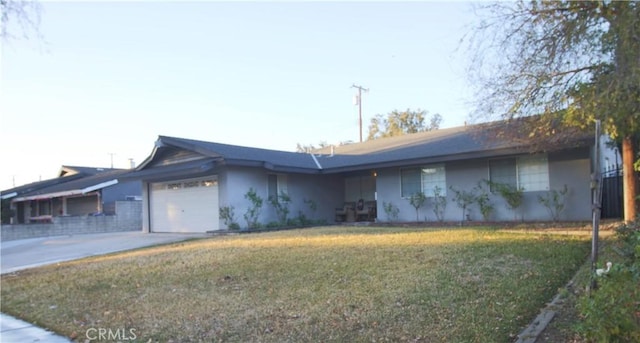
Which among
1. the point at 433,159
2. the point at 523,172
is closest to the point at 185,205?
the point at 433,159

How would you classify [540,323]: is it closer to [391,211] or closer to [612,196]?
[391,211]

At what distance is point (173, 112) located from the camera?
2117 centimetres

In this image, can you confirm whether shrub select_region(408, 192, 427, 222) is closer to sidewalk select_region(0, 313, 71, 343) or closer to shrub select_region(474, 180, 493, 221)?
shrub select_region(474, 180, 493, 221)

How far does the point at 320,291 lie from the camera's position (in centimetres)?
612

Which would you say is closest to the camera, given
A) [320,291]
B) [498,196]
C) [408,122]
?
[320,291]

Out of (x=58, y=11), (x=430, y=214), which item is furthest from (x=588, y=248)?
(x=58, y=11)

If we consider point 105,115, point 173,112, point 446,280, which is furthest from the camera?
point 173,112

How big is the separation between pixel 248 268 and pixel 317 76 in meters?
14.9

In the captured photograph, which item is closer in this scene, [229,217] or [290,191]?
[229,217]

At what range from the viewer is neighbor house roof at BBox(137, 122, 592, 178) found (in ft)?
46.6

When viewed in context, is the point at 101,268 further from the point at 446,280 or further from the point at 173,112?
the point at 173,112

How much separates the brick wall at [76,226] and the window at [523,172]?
790 inches

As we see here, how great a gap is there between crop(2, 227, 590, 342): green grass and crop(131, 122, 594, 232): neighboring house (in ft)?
16.4

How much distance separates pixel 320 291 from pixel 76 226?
21970 mm
